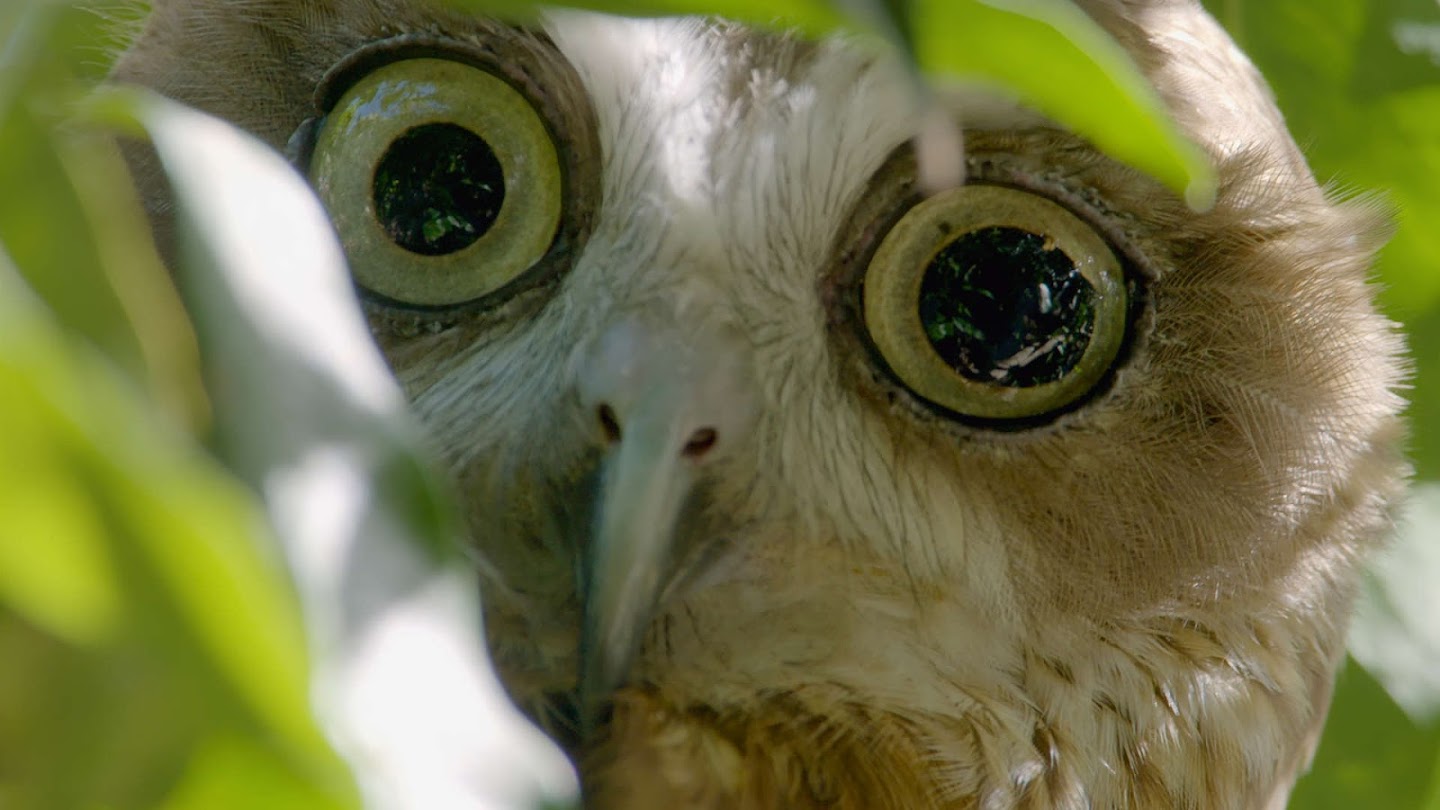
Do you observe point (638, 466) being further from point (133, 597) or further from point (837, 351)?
point (133, 597)

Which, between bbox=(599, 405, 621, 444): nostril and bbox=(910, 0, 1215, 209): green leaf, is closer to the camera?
bbox=(910, 0, 1215, 209): green leaf

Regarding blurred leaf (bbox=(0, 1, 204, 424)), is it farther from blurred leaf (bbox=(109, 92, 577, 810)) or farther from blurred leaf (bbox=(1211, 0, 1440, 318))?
blurred leaf (bbox=(1211, 0, 1440, 318))

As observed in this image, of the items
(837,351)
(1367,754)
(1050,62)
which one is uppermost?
(1050,62)

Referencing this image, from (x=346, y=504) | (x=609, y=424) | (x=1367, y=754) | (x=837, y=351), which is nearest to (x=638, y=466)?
(x=609, y=424)

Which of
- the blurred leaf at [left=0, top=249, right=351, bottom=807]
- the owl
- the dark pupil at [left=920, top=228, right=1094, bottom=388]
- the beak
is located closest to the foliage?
the blurred leaf at [left=0, top=249, right=351, bottom=807]

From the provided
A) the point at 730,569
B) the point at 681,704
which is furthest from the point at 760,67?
the point at 681,704

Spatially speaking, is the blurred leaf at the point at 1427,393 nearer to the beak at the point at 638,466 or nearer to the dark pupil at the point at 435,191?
the beak at the point at 638,466
